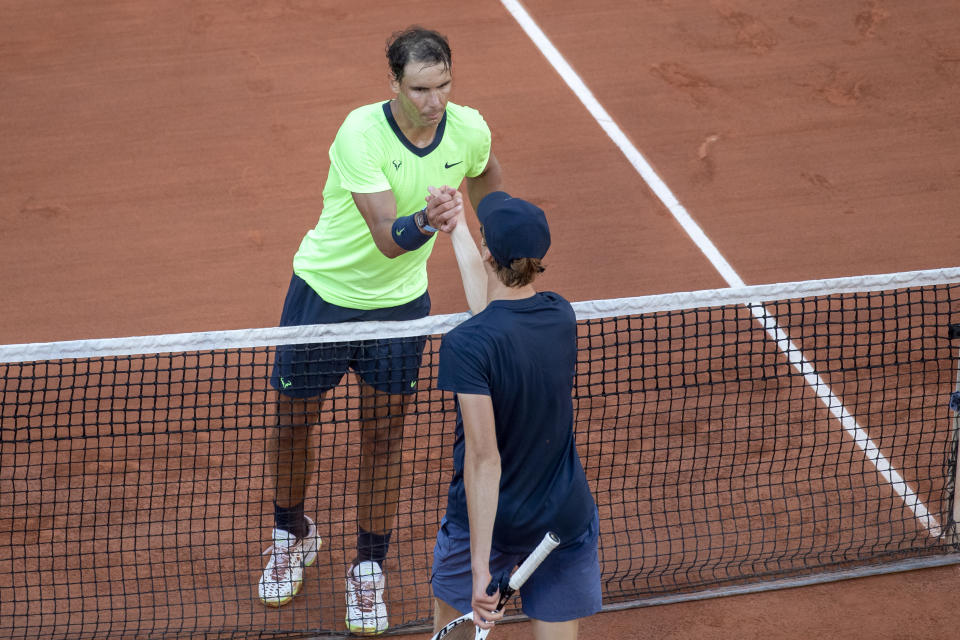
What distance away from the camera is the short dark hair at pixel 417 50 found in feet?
13.3

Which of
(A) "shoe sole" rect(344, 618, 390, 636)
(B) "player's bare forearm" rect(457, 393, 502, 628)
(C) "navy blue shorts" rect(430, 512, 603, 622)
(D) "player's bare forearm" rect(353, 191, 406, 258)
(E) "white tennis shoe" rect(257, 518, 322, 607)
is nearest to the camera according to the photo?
(B) "player's bare forearm" rect(457, 393, 502, 628)

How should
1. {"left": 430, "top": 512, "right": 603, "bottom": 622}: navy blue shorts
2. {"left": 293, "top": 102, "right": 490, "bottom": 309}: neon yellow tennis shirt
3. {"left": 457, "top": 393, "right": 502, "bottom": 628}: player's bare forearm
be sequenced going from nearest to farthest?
{"left": 457, "top": 393, "right": 502, "bottom": 628}: player's bare forearm → {"left": 430, "top": 512, "right": 603, "bottom": 622}: navy blue shorts → {"left": 293, "top": 102, "right": 490, "bottom": 309}: neon yellow tennis shirt

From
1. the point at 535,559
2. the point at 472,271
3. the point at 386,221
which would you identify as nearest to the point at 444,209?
the point at 472,271

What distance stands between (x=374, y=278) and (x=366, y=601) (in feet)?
4.85

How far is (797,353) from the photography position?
21.4ft

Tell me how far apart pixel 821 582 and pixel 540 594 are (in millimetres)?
2073

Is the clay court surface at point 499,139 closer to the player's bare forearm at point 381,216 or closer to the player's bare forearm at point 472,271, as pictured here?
the player's bare forearm at point 381,216

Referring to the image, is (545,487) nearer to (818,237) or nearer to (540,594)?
A: (540,594)

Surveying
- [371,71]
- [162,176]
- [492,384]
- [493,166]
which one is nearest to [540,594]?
[492,384]

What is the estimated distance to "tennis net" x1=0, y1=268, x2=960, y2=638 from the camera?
189 inches

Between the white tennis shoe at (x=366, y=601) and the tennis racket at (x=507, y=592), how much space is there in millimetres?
1038

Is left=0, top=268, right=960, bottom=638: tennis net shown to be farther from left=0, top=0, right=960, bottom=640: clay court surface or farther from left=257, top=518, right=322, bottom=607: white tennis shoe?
left=0, top=0, right=960, bottom=640: clay court surface

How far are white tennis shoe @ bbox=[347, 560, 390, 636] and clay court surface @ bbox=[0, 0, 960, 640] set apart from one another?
248cm

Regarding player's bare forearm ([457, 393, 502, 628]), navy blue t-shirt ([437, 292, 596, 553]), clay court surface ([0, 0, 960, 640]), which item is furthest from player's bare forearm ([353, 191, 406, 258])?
clay court surface ([0, 0, 960, 640])
